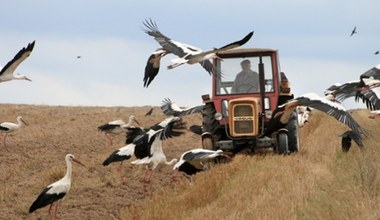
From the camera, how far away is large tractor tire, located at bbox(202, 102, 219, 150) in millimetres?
13406

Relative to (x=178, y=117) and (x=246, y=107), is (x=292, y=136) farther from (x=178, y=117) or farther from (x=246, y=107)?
(x=178, y=117)

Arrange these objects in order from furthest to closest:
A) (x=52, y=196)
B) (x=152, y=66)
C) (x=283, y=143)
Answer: (x=283, y=143) → (x=152, y=66) → (x=52, y=196)

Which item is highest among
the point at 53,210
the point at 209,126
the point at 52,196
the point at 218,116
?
the point at 218,116

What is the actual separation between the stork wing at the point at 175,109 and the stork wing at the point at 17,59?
10.6 ft

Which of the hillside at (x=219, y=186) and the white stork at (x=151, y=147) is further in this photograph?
the white stork at (x=151, y=147)

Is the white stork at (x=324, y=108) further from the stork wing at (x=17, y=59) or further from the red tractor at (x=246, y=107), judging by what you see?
the stork wing at (x=17, y=59)

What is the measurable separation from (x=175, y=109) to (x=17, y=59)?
12.8 feet

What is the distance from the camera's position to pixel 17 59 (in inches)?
526

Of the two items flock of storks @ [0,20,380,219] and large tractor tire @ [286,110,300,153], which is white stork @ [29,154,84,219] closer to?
flock of storks @ [0,20,380,219]

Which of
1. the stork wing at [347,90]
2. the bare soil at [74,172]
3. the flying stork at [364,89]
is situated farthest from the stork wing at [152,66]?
the stork wing at [347,90]

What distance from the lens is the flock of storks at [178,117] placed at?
10.4 meters

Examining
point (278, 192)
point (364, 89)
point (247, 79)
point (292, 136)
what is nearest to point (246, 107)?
point (247, 79)

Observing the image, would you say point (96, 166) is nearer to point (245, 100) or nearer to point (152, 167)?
point (152, 167)

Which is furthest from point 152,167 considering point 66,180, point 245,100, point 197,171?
point 66,180
